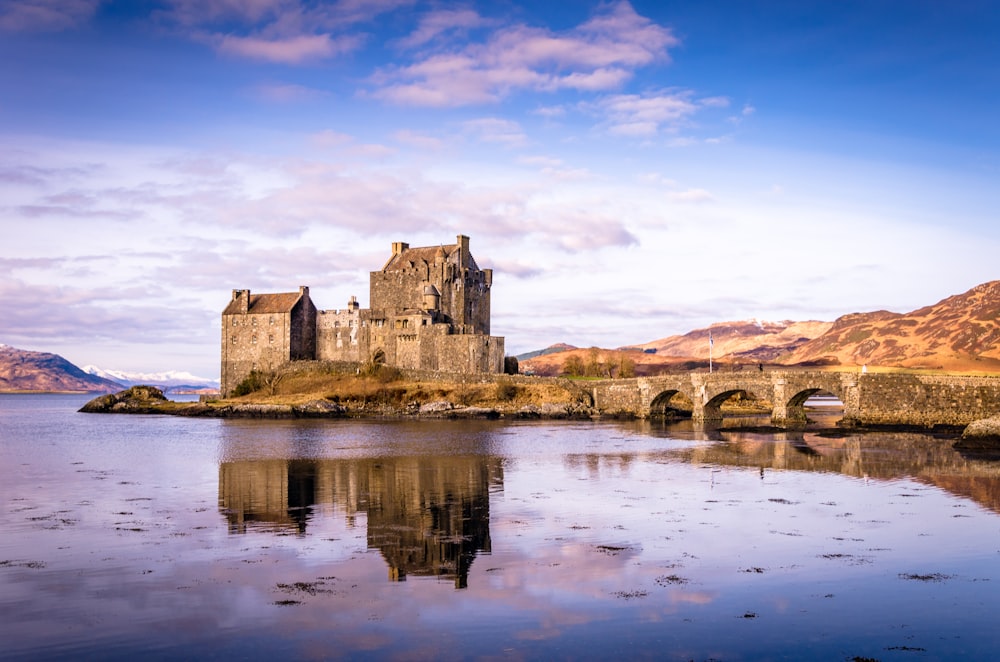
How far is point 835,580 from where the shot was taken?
53.2 feet

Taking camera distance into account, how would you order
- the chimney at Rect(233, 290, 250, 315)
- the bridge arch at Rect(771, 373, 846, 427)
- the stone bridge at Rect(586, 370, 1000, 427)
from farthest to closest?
the chimney at Rect(233, 290, 250, 315) → the bridge arch at Rect(771, 373, 846, 427) → the stone bridge at Rect(586, 370, 1000, 427)

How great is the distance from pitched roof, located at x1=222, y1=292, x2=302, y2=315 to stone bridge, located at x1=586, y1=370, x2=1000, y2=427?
4310 cm

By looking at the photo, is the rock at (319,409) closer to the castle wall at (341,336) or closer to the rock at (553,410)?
the castle wall at (341,336)

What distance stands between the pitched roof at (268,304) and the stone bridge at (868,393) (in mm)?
43095

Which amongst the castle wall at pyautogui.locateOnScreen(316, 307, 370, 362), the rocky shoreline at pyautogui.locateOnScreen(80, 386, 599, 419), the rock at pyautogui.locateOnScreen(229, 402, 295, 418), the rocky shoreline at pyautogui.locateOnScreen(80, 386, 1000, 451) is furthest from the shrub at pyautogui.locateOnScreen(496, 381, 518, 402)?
the rock at pyautogui.locateOnScreen(229, 402, 295, 418)

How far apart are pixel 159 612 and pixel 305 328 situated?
8269 cm

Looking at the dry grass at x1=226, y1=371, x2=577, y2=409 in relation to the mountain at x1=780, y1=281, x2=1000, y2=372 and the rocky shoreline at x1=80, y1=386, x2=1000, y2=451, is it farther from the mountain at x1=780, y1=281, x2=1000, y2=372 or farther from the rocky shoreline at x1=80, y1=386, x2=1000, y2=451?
the mountain at x1=780, y1=281, x2=1000, y2=372

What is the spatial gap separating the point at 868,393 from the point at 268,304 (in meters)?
63.0

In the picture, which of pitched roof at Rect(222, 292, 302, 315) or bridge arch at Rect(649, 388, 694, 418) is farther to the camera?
pitched roof at Rect(222, 292, 302, 315)

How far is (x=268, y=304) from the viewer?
313ft

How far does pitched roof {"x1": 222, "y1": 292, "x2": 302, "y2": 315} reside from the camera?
94.0 meters

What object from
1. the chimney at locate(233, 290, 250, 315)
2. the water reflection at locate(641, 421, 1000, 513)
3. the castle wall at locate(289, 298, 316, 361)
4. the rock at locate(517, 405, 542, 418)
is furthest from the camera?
the chimney at locate(233, 290, 250, 315)

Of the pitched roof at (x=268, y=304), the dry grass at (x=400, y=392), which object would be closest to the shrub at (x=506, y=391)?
the dry grass at (x=400, y=392)

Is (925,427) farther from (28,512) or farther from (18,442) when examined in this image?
(18,442)
